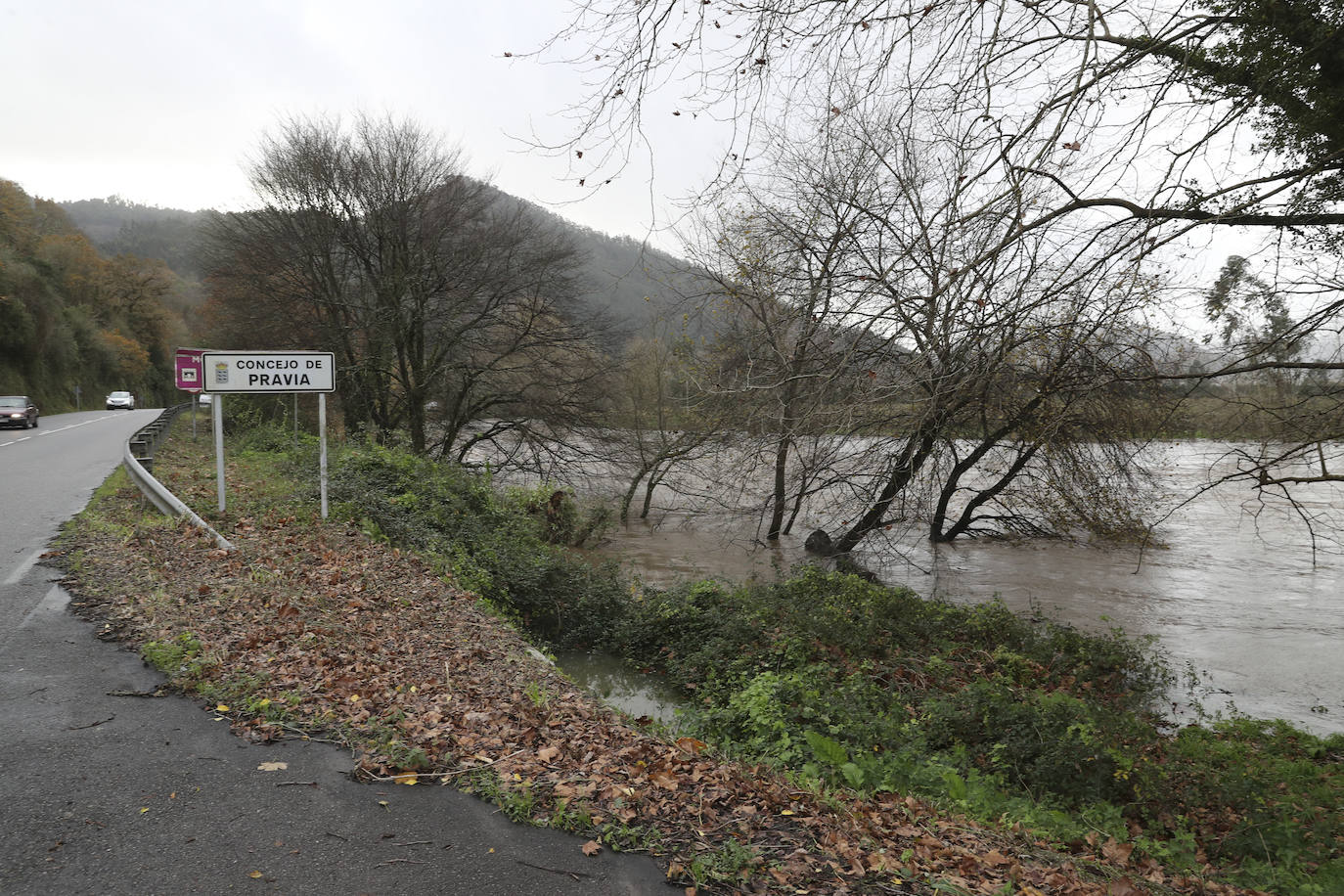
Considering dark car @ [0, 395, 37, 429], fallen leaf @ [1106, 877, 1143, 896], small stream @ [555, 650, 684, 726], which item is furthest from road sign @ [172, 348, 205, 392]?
fallen leaf @ [1106, 877, 1143, 896]

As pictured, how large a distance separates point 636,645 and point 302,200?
19511 millimetres

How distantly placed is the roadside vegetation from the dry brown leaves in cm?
2

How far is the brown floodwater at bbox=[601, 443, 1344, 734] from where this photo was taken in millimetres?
11656

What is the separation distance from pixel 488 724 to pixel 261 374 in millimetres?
7211

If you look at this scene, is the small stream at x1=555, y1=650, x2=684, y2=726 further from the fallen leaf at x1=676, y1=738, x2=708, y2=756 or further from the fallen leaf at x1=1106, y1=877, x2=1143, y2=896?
the fallen leaf at x1=1106, y1=877, x2=1143, y2=896

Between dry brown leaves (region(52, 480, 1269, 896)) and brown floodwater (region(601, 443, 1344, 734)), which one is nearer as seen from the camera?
dry brown leaves (region(52, 480, 1269, 896))

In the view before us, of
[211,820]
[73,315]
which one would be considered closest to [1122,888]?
[211,820]

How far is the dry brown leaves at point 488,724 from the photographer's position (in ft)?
12.9

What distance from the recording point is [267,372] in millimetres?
10656

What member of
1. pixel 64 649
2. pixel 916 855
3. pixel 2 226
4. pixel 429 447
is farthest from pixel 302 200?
pixel 2 226

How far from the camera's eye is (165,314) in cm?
7931

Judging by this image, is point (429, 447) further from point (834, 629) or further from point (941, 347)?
point (941, 347)

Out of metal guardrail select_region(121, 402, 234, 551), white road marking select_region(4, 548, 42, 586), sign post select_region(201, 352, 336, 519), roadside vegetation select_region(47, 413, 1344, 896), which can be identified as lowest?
roadside vegetation select_region(47, 413, 1344, 896)

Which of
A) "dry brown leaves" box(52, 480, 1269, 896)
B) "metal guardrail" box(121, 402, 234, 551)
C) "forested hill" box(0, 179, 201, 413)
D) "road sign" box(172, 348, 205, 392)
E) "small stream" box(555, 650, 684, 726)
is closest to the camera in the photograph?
"dry brown leaves" box(52, 480, 1269, 896)
